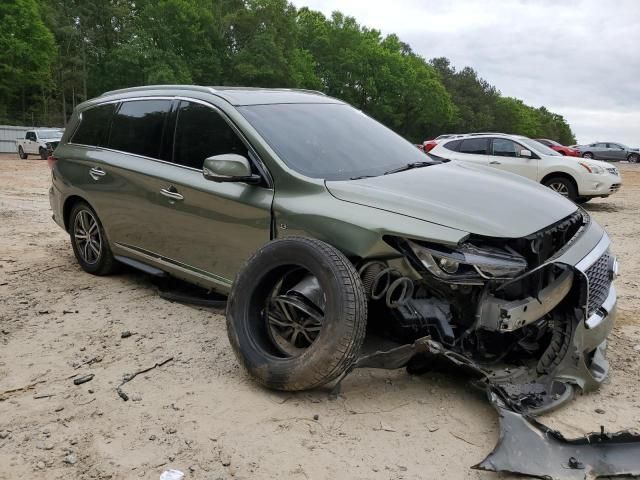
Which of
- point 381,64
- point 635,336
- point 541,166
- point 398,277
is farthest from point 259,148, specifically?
point 381,64

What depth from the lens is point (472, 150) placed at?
13422mm

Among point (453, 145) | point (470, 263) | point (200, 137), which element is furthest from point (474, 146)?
point (470, 263)

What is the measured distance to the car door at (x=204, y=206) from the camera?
4098mm

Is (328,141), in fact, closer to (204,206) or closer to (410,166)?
(410,166)

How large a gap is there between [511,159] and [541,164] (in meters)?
0.65

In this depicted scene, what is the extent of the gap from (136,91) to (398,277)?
3.41 m

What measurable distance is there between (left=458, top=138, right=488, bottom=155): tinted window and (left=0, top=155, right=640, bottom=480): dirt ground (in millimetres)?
8811

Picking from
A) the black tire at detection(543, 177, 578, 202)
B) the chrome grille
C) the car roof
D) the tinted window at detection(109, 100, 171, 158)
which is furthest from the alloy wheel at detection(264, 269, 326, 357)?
the black tire at detection(543, 177, 578, 202)

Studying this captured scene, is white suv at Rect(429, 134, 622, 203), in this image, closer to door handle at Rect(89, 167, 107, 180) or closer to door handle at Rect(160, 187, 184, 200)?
door handle at Rect(89, 167, 107, 180)

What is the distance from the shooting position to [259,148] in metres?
4.14

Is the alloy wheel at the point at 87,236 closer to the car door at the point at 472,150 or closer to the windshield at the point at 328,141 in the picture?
the windshield at the point at 328,141

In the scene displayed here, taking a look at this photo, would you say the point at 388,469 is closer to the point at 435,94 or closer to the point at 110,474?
the point at 110,474

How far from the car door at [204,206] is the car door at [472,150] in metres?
9.31

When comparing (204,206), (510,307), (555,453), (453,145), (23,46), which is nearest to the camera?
(555,453)
